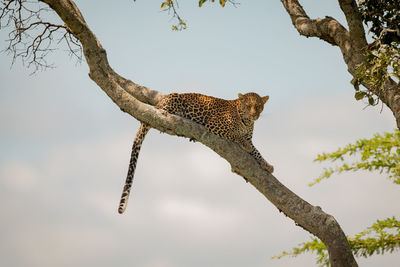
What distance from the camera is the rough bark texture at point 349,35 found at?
6.77 metres

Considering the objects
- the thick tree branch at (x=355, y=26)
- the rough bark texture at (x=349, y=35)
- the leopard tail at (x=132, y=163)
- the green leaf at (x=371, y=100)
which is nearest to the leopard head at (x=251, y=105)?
the rough bark texture at (x=349, y=35)

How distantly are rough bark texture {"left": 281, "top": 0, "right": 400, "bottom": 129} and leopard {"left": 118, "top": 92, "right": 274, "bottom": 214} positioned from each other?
1.24 meters

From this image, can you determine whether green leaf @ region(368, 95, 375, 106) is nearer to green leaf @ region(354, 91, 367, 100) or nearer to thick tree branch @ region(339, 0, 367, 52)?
green leaf @ region(354, 91, 367, 100)

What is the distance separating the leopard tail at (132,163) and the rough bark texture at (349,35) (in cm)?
273

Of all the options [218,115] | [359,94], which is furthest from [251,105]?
[359,94]

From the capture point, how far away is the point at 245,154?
689 centimetres

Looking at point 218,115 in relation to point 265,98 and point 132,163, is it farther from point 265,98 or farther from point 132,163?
point 132,163

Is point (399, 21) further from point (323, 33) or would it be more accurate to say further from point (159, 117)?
point (159, 117)

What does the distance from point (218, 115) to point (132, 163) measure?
4.72 feet

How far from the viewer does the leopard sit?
299 inches

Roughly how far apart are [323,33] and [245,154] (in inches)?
87.0

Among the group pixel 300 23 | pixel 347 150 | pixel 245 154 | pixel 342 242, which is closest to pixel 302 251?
pixel 347 150

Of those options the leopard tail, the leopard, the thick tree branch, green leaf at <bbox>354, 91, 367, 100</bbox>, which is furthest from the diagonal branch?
the leopard tail

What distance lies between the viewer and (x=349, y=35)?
7328mm
